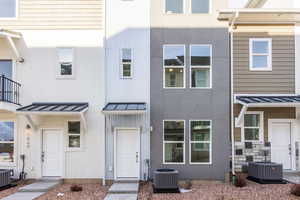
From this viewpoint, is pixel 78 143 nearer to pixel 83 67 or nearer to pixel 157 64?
pixel 83 67

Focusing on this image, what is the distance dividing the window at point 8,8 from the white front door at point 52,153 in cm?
513

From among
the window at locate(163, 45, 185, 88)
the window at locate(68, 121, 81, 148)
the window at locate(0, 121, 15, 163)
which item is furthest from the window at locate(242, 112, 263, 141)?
the window at locate(0, 121, 15, 163)

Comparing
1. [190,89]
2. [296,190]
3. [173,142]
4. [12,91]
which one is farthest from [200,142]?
[12,91]

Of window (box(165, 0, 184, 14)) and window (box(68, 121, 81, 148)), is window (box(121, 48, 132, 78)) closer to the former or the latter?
window (box(165, 0, 184, 14))

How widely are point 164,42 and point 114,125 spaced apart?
3.99 metres

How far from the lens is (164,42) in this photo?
10.4 m

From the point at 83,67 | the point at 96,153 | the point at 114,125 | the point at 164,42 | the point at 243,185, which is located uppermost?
the point at 164,42

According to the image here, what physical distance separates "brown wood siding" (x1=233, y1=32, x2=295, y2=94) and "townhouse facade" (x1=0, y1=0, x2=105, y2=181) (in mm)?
5902

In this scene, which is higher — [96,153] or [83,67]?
[83,67]

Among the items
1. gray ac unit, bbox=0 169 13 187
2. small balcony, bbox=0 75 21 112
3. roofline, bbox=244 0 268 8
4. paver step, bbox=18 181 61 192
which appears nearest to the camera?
paver step, bbox=18 181 61 192

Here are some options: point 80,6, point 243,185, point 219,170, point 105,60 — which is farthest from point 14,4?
point 243,185

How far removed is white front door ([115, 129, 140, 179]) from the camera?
10.2 m

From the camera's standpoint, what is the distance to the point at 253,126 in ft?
36.6

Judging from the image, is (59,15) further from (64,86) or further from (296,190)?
(296,190)
